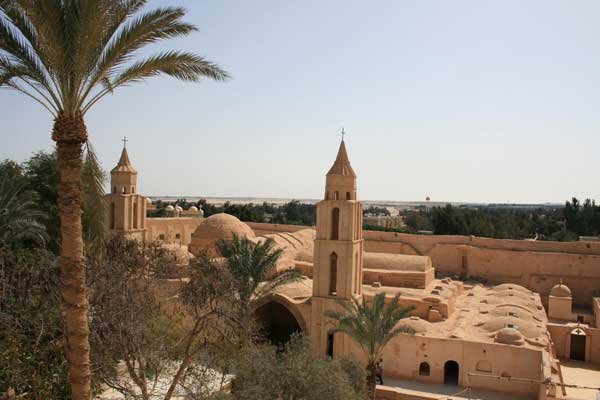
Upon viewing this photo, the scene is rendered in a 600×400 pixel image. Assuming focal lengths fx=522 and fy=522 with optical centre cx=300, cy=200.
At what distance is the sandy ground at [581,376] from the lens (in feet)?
53.8

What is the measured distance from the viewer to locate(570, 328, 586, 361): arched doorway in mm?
21172

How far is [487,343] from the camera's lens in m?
16.5

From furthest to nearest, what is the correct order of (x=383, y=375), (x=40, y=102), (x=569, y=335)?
(x=569, y=335) < (x=383, y=375) < (x=40, y=102)

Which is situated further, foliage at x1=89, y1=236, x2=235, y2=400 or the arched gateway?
the arched gateway

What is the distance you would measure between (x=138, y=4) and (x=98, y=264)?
643 centimetres

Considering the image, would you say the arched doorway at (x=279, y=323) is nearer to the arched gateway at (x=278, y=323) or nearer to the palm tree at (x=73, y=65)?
the arched gateway at (x=278, y=323)

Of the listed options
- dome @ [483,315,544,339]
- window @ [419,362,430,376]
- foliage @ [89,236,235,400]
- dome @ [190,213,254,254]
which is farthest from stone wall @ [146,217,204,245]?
dome @ [483,315,544,339]

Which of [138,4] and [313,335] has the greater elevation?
[138,4]

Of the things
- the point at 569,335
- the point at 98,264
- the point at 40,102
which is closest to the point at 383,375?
the point at 569,335

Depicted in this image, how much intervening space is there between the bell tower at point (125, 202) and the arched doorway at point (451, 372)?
558 inches

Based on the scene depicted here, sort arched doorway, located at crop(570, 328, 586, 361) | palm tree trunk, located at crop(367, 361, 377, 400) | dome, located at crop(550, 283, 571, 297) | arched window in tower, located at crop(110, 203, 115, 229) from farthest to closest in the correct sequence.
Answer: dome, located at crop(550, 283, 571, 297) → arched window in tower, located at crop(110, 203, 115, 229) → arched doorway, located at crop(570, 328, 586, 361) → palm tree trunk, located at crop(367, 361, 377, 400)

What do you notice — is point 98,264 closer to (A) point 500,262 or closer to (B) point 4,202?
(B) point 4,202

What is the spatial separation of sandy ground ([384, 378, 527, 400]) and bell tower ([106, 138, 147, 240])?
12962mm

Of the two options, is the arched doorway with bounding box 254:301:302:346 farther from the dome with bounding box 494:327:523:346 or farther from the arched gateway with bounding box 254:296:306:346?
the dome with bounding box 494:327:523:346
